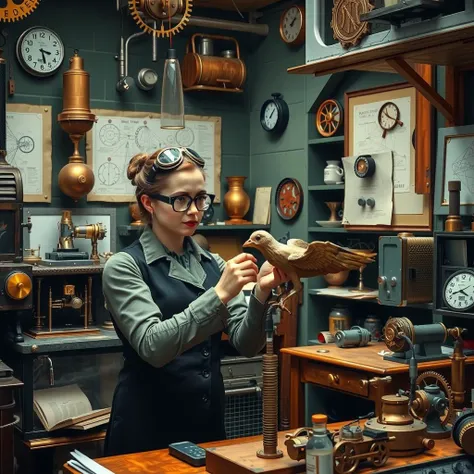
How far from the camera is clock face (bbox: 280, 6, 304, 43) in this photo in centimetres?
549

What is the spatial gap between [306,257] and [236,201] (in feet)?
11.9

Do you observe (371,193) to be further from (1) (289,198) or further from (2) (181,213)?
(2) (181,213)

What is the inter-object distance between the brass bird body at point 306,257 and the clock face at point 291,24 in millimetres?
3389

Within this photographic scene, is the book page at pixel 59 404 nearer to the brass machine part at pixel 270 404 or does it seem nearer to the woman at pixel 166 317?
the woman at pixel 166 317

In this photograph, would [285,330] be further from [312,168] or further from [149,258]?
[149,258]

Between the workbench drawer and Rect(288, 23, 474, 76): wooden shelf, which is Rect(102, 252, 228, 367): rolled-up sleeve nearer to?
Rect(288, 23, 474, 76): wooden shelf

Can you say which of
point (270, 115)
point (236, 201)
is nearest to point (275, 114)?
point (270, 115)

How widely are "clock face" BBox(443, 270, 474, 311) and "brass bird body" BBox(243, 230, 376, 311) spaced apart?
1.82 m

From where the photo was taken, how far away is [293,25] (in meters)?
5.57

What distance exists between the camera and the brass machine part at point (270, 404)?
218 centimetres

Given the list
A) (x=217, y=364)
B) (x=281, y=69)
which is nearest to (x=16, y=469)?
(x=217, y=364)

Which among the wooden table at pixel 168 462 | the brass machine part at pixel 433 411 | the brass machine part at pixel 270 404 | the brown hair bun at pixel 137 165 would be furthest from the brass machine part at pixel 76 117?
the brass machine part at pixel 270 404

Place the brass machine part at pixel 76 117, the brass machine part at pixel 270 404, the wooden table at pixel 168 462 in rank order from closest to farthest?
1. the brass machine part at pixel 270 404
2. the wooden table at pixel 168 462
3. the brass machine part at pixel 76 117

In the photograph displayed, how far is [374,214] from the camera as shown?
4.89m
